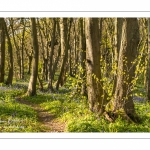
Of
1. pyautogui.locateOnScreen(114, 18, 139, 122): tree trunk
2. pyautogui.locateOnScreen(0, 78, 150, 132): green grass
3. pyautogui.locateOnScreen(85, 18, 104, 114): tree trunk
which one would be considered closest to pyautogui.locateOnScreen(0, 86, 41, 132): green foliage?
pyautogui.locateOnScreen(0, 78, 150, 132): green grass

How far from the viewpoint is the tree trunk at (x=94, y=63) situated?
34.2 feet

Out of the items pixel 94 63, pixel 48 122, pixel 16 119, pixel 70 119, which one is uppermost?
pixel 94 63

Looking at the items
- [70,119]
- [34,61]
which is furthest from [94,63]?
[34,61]

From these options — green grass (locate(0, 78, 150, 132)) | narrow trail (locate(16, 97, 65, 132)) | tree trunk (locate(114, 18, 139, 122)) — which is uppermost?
tree trunk (locate(114, 18, 139, 122))

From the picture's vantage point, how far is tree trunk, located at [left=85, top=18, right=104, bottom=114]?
10.4 metres

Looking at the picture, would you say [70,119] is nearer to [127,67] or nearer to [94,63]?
[94,63]

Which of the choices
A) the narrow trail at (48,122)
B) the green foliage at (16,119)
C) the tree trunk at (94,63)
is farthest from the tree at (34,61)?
the tree trunk at (94,63)

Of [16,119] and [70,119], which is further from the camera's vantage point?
[70,119]

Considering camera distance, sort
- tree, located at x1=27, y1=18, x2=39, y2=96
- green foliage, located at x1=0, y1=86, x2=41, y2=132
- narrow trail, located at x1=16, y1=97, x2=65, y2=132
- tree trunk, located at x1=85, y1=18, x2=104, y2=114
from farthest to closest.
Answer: tree, located at x1=27, y1=18, x2=39, y2=96 → tree trunk, located at x1=85, y1=18, x2=104, y2=114 → narrow trail, located at x1=16, y1=97, x2=65, y2=132 → green foliage, located at x1=0, y1=86, x2=41, y2=132

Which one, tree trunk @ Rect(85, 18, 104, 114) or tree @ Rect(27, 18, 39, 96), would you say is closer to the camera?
tree trunk @ Rect(85, 18, 104, 114)

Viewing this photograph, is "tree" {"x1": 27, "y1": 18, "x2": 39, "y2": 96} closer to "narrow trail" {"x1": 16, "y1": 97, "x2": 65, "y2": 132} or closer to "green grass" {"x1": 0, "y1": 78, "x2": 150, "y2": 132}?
"green grass" {"x1": 0, "y1": 78, "x2": 150, "y2": 132}

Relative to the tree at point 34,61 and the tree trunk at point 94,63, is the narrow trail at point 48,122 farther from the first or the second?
the tree at point 34,61

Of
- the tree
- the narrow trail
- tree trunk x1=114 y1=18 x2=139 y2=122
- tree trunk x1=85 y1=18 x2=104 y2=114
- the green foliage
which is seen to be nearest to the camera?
the green foliage

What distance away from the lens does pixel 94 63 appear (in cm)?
1050
